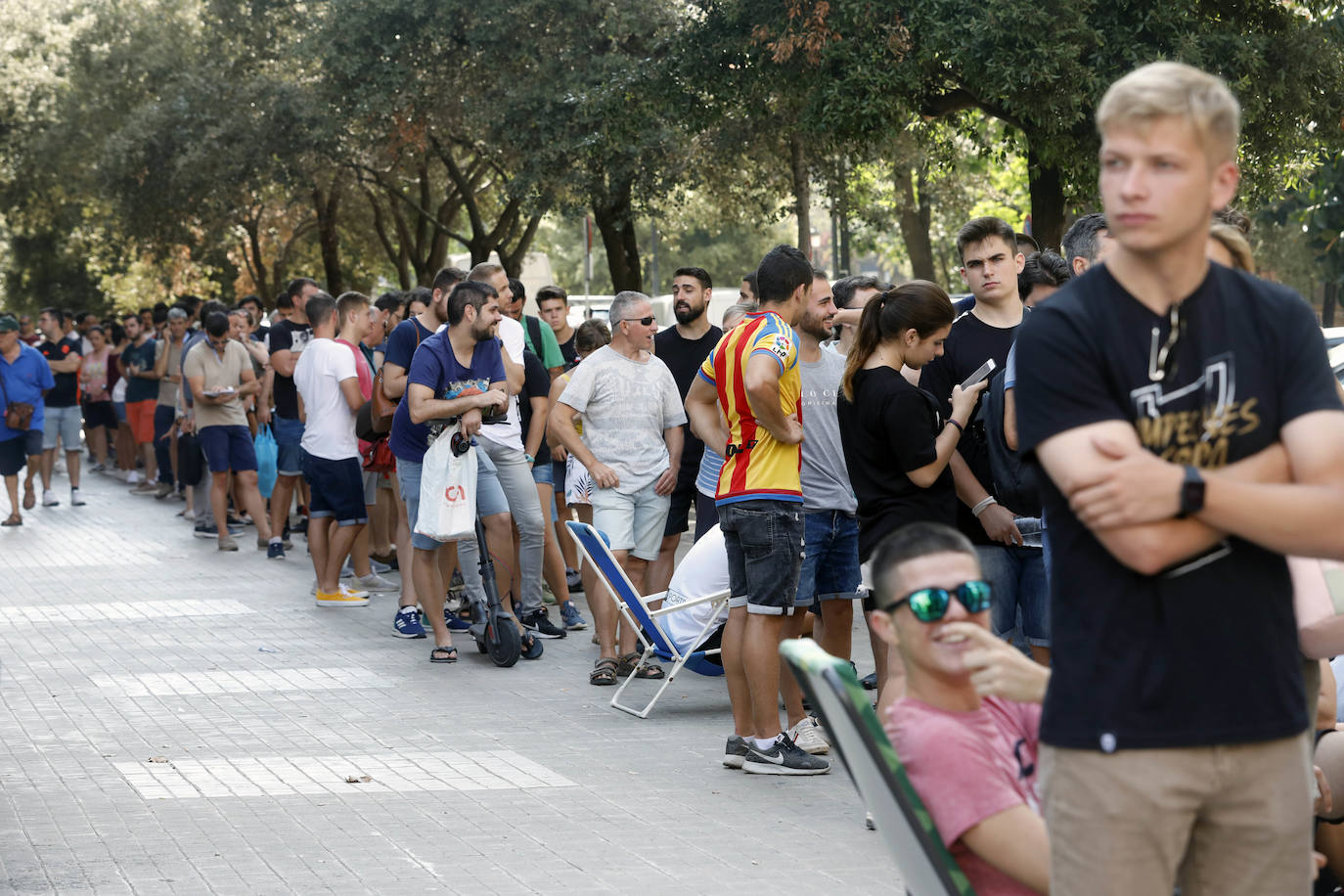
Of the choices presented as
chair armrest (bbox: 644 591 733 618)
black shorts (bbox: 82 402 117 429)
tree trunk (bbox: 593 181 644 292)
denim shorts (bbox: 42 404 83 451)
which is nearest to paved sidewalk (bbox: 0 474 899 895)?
chair armrest (bbox: 644 591 733 618)

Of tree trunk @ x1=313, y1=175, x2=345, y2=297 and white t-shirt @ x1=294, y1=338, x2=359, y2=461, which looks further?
tree trunk @ x1=313, y1=175, x2=345, y2=297

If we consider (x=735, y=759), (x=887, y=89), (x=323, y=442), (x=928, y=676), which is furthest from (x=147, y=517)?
(x=928, y=676)

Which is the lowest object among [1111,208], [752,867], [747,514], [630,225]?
[752,867]

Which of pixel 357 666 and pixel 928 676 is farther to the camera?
pixel 357 666

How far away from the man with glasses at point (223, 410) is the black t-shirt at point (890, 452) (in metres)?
9.16

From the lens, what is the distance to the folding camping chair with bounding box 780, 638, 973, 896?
2727 mm

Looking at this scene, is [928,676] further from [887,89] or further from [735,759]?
[887,89]

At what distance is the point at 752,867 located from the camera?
207 inches

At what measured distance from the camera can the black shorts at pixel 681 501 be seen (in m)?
9.05

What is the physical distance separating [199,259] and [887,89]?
30.0m

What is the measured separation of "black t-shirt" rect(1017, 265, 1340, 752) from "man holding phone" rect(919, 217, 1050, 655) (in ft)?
11.0

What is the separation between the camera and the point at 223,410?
14.2 m

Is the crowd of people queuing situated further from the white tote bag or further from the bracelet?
the white tote bag

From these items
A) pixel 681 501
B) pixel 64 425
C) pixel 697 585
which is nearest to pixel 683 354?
pixel 681 501
